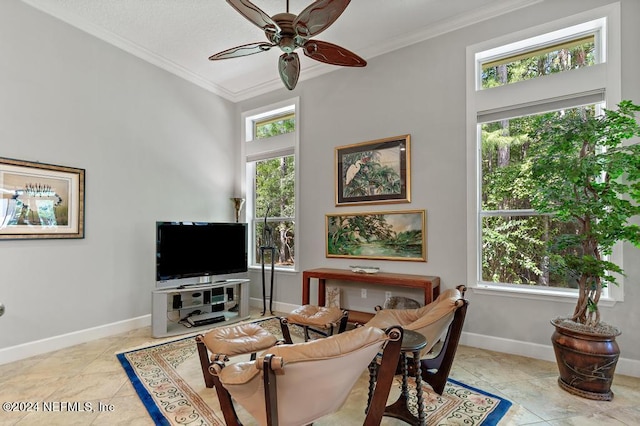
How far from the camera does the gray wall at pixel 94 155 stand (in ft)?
10.4

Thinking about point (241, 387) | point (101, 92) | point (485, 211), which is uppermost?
point (101, 92)

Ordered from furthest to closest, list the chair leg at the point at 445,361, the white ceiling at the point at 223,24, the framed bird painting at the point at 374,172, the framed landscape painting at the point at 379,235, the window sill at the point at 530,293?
the framed bird painting at the point at 374,172
the framed landscape painting at the point at 379,235
the white ceiling at the point at 223,24
the window sill at the point at 530,293
the chair leg at the point at 445,361

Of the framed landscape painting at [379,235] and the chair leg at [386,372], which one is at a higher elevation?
the framed landscape painting at [379,235]

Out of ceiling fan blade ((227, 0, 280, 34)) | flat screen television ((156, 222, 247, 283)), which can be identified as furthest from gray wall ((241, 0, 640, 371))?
ceiling fan blade ((227, 0, 280, 34))

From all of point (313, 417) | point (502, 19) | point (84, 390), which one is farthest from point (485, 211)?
point (84, 390)

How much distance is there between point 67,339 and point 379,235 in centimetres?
359

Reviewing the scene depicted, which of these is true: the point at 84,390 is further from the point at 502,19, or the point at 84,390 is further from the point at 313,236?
the point at 502,19

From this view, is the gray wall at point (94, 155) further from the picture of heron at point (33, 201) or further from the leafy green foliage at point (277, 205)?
the leafy green foliage at point (277, 205)

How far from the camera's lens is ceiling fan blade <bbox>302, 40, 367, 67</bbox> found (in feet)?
8.91

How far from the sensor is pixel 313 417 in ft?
4.98

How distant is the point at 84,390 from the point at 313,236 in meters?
2.93

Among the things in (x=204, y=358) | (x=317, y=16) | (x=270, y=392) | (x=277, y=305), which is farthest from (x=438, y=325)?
(x=277, y=305)

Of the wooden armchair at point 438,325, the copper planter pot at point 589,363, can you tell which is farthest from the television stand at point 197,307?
the copper planter pot at point 589,363

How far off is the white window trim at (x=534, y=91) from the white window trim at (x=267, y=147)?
2315 mm
